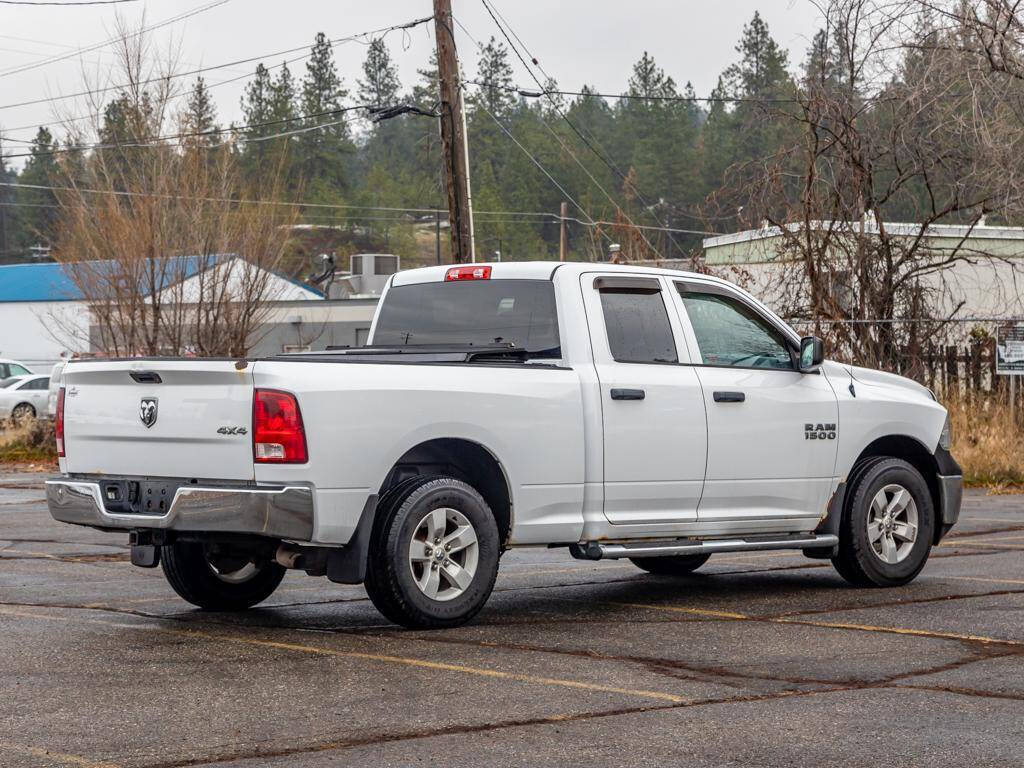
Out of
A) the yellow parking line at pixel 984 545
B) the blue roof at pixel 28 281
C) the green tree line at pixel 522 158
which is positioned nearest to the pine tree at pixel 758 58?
the green tree line at pixel 522 158

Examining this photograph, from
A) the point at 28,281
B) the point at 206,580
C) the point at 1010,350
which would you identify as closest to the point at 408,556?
the point at 206,580

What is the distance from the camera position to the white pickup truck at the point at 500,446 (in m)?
7.94

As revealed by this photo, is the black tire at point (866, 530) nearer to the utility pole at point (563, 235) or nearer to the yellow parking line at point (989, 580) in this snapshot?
the yellow parking line at point (989, 580)

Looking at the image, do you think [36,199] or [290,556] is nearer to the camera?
[290,556]

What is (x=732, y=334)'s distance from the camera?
10.0 metres

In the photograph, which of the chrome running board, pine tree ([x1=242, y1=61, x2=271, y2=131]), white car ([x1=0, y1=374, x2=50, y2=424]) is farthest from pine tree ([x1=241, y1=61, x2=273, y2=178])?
the chrome running board

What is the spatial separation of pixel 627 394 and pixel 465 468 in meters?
1.04

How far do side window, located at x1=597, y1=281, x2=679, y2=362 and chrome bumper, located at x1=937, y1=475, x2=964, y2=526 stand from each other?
7.72ft

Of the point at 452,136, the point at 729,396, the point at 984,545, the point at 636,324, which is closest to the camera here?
the point at 636,324

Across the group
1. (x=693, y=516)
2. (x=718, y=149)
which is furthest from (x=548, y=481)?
(x=718, y=149)

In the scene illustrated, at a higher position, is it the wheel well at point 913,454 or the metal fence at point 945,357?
the metal fence at point 945,357

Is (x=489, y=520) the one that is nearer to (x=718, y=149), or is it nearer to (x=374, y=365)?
(x=374, y=365)

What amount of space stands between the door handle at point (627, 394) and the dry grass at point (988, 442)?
36.1 feet

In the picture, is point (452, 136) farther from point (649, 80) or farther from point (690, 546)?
point (649, 80)
